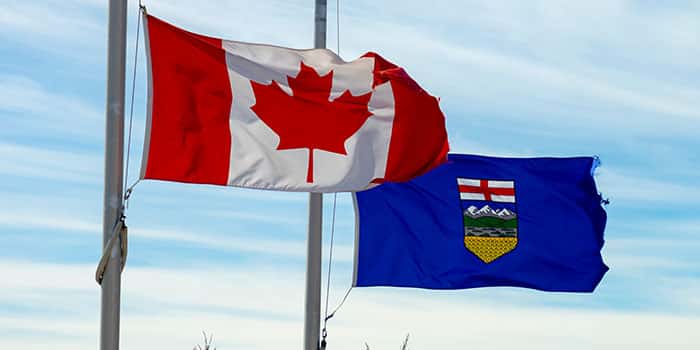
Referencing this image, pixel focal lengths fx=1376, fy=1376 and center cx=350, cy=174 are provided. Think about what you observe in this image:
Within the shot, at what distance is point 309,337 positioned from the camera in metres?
16.8

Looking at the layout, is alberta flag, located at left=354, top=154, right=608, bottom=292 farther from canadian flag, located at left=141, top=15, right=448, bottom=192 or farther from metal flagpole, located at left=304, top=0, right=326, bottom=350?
canadian flag, located at left=141, top=15, right=448, bottom=192

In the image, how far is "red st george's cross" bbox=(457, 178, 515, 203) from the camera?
20609 mm

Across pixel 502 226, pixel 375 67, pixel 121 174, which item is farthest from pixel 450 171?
pixel 121 174

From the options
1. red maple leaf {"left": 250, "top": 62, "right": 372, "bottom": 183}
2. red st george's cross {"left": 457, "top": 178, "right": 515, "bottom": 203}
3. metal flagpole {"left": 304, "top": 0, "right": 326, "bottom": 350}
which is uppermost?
red maple leaf {"left": 250, "top": 62, "right": 372, "bottom": 183}

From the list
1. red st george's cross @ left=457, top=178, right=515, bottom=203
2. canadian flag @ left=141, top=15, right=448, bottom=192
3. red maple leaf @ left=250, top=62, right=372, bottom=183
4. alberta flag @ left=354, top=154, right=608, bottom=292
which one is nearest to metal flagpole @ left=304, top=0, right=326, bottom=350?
canadian flag @ left=141, top=15, right=448, bottom=192

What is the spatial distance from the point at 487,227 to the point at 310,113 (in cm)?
528

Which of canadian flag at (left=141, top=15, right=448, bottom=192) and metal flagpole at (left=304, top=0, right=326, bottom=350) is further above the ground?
canadian flag at (left=141, top=15, right=448, bottom=192)

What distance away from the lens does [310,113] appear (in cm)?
1619

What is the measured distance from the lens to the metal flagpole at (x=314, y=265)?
1684 centimetres

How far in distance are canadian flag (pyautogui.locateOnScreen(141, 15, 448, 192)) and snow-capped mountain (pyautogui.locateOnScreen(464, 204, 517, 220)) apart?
331 centimetres

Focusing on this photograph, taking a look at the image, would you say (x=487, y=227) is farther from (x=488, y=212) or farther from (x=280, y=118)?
(x=280, y=118)

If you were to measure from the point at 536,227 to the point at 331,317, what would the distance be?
4.98m

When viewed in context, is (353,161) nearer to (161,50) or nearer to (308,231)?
(308,231)

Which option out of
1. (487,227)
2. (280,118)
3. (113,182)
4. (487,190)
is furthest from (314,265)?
(487,190)
